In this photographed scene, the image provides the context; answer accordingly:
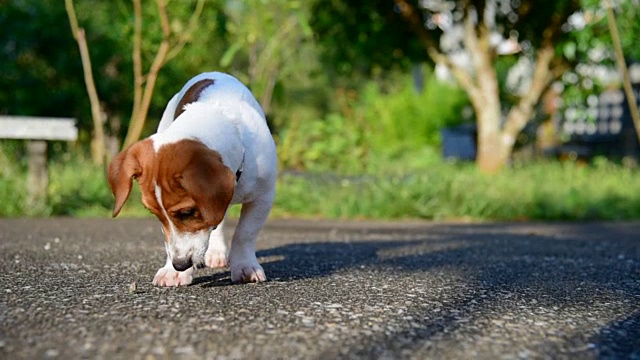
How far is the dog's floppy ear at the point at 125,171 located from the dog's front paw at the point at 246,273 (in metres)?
0.70

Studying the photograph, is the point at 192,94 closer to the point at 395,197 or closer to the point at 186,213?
the point at 186,213

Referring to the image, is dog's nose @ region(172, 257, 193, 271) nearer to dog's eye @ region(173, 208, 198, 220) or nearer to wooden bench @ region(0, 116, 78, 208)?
dog's eye @ region(173, 208, 198, 220)

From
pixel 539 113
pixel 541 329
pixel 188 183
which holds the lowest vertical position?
pixel 541 329

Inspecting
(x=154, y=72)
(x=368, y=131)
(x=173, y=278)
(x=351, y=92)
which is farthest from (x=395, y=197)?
(x=173, y=278)

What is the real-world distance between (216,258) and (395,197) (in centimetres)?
489

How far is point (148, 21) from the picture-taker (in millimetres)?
10898

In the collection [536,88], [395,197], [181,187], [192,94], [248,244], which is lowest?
[248,244]

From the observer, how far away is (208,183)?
125 inches

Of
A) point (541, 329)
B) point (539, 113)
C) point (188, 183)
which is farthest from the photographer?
point (539, 113)

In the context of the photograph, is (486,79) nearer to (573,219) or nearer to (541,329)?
(573,219)

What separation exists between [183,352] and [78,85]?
11223mm

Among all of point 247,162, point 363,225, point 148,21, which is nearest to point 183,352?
point 247,162

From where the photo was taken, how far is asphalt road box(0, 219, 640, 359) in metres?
2.53

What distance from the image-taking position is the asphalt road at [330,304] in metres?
2.53
